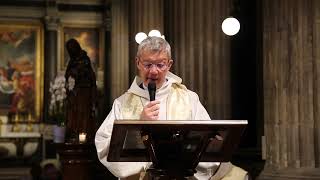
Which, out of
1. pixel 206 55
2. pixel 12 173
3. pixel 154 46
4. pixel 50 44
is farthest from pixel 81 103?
pixel 154 46

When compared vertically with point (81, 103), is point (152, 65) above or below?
above

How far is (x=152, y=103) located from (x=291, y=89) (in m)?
4.18

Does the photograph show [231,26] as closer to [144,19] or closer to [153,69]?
[144,19]

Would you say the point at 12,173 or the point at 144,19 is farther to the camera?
the point at 12,173

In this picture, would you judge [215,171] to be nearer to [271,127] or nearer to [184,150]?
[184,150]

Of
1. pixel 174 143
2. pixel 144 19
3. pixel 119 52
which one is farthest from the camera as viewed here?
pixel 119 52

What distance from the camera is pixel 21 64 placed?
18656 millimetres

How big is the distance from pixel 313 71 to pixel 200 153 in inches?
160

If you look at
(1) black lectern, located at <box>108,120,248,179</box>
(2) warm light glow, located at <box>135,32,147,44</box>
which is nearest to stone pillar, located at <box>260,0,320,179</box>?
(2) warm light glow, located at <box>135,32,147,44</box>

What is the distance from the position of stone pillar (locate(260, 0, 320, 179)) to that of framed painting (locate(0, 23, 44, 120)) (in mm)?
12043

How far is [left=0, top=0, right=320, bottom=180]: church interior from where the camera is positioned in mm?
6914

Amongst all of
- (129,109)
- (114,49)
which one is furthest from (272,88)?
(114,49)

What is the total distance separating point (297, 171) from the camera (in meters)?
6.86

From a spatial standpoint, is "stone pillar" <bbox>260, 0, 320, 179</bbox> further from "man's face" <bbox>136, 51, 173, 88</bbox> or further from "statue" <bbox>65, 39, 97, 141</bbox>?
"statue" <bbox>65, 39, 97, 141</bbox>
